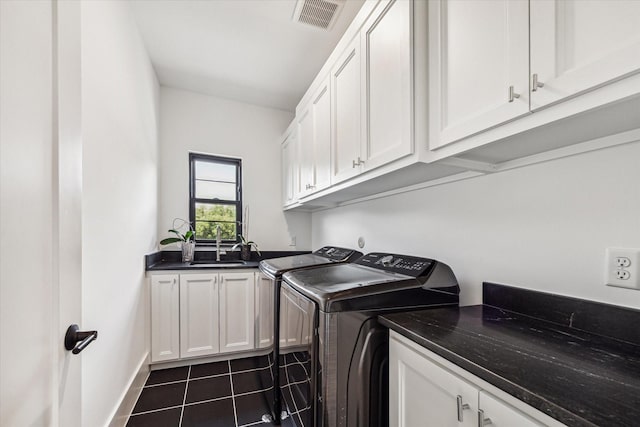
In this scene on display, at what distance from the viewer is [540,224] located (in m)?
1.06

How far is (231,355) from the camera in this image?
8.67ft

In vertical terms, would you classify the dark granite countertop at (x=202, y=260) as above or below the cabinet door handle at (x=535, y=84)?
below

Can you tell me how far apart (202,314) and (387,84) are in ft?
7.87

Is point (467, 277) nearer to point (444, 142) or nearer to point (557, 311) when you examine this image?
point (557, 311)

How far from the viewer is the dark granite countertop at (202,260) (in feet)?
8.03

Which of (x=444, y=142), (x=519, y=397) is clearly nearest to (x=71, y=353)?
(x=519, y=397)

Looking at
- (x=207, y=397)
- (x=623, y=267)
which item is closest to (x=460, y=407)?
(x=623, y=267)

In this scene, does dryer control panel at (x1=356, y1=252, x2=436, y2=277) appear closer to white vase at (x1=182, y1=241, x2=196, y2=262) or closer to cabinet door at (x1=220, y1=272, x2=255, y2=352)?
cabinet door at (x1=220, y1=272, x2=255, y2=352)

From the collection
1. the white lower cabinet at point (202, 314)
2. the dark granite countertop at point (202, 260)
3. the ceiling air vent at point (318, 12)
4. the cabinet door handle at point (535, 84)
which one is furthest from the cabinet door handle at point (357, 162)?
the dark granite countertop at point (202, 260)

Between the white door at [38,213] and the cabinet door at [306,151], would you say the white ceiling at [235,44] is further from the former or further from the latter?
the white door at [38,213]

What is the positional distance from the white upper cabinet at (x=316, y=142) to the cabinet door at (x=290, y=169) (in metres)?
0.19

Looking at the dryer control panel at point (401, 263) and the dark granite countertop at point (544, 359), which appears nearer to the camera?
the dark granite countertop at point (544, 359)

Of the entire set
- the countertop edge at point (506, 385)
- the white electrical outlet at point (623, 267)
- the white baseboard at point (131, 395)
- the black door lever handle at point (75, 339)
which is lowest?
the white baseboard at point (131, 395)

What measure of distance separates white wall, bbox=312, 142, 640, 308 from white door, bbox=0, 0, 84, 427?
1.51 m
